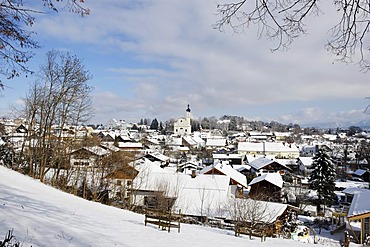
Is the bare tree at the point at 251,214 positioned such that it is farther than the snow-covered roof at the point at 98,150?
No

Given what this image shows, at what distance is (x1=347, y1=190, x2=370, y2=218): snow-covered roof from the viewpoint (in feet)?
60.8

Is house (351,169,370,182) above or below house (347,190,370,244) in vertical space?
below

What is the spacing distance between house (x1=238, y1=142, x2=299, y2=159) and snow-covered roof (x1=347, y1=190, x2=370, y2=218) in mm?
53104

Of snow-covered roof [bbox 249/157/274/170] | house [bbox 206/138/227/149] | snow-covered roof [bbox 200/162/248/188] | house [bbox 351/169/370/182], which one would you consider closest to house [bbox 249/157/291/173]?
snow-covered roof [bbox 249/157/274/170]

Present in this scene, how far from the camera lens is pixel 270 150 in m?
76.4

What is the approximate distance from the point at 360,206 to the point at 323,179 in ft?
36.8

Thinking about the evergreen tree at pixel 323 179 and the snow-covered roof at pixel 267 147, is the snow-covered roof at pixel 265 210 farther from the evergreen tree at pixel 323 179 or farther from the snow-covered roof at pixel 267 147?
the snow-covered roof at pixel 267 147

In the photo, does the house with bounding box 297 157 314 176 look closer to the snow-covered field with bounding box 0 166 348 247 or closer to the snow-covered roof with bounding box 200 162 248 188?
the snow-covered roof with bounding box 200 162 248 188

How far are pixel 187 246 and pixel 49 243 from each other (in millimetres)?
4424

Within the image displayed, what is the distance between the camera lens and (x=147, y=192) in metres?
24.9

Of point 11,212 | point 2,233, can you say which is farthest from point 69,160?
point 2,233

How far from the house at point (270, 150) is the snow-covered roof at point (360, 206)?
53.1m

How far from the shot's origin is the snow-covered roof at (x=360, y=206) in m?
18.5

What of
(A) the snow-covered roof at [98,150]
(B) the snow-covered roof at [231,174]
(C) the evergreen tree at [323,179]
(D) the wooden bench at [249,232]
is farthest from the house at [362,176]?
(D) the wooden bench at [249,232]
